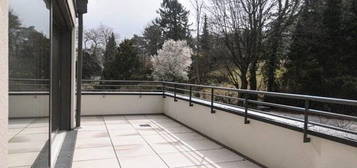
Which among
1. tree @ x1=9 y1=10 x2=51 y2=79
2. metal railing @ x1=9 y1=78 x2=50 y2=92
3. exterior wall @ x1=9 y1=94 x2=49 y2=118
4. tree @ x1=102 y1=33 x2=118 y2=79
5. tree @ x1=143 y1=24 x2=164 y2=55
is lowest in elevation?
exterior wall @ x1=9 y1=94 x2=49 y2=118

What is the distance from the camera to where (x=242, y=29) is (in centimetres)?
1232

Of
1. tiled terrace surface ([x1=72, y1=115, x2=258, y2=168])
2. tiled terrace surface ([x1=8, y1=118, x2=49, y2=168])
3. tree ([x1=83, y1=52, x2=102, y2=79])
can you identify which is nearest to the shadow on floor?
tiled terrace surface ([x1=72, y1=115, x2=258, y2=168])

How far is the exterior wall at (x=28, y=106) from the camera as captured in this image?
1.21 m

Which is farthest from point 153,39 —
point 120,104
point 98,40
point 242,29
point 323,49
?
point 120,104

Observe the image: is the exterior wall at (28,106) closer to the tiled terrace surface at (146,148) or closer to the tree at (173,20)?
the tiled terrace surface at (146,148)

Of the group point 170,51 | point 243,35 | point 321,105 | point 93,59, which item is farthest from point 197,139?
point 93,59

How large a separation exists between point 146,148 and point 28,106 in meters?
2.58

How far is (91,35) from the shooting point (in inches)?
854

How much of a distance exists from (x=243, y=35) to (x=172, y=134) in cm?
871

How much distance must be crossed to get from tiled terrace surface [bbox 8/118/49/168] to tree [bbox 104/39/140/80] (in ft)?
55.0

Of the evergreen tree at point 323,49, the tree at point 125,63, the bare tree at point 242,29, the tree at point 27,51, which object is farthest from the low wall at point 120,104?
the tree at point 125,63

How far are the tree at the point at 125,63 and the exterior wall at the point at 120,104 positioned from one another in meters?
11.8

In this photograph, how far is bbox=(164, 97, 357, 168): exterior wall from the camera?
7.86ft

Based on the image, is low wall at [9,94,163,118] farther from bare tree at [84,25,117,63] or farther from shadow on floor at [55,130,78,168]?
bare tree at [84,25,117,63]
